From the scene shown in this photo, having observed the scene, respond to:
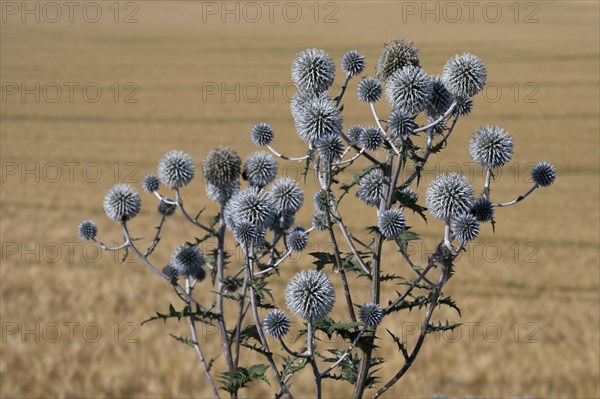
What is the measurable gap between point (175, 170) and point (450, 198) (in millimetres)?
2124

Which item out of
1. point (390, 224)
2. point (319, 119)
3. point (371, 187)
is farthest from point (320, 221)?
point (319, 119)

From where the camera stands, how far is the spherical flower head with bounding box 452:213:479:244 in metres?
4.15

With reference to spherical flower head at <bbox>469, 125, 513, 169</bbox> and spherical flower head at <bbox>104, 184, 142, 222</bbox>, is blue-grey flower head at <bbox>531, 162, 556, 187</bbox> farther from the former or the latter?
spherical flower head at <bbox>104, 184, 142, 222</bbox>

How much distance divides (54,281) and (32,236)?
3479mm

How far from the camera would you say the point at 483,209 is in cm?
426

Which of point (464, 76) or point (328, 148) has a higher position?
point (464, 76)

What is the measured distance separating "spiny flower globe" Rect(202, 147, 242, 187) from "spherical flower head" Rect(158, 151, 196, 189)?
2.01 feet

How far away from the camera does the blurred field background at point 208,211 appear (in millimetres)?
10945

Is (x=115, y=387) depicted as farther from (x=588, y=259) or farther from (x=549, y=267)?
(x=588, y=259)

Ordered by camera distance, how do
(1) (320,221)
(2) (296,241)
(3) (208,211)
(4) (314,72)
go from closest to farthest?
(1) (320,221)
(4) (314,72)
(2) (296,241)
(3) (208,211)

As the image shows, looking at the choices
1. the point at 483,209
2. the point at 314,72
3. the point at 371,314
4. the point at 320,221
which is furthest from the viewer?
the point at 314,72

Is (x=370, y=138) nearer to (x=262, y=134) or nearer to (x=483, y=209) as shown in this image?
(x=483, y=209)

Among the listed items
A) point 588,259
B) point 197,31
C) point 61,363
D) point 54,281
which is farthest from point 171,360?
point 197,31

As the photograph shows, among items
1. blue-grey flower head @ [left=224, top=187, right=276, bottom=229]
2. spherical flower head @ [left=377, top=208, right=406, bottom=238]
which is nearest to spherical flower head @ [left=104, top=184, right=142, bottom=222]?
blue-grey flower head @ [left=224, top=187, right=276, bottom=229]
